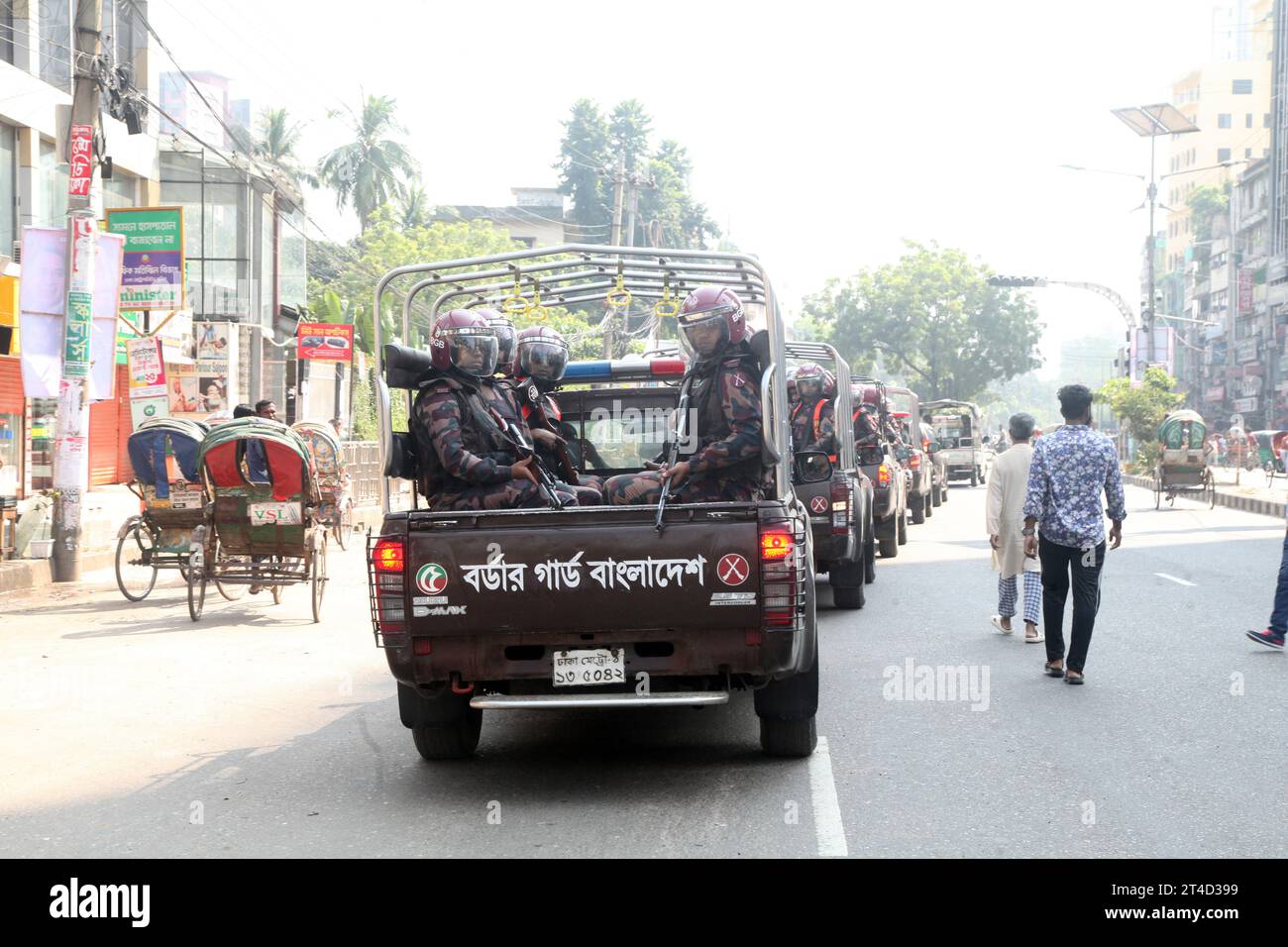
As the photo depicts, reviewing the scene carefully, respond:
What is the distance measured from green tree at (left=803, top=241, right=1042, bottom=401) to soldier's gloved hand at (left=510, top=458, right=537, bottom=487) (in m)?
67.8

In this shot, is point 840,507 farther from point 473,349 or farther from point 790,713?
point 473,349

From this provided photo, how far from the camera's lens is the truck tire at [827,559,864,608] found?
1326 cm

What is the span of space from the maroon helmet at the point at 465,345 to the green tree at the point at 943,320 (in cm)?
6767

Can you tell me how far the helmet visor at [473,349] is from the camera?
704 cm

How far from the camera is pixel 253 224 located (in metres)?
36.4

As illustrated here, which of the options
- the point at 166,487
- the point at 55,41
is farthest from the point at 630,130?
the point at 166,487

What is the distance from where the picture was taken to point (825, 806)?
607cm

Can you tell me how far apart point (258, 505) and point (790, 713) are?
7567 mm

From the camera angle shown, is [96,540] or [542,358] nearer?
[542,358]

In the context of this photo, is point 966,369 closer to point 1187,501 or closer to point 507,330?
point 1187,501

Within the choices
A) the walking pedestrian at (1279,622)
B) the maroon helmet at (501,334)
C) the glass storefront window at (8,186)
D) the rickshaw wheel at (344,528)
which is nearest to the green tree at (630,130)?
the glass storefront window at (8,186)

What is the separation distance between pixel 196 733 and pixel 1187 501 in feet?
102

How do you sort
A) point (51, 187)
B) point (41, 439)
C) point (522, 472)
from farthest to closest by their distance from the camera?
point (41, 439) < point (51, 187) < point (522, 472)
